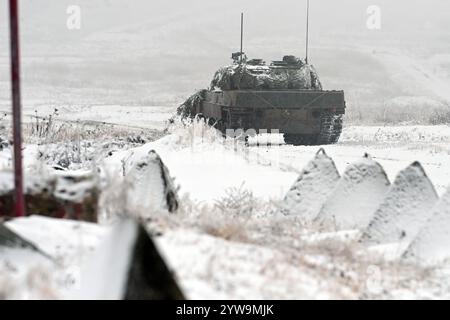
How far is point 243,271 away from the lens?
4.43 meters

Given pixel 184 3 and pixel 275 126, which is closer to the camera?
pixel 275 126

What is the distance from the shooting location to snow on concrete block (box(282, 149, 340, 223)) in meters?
6.99

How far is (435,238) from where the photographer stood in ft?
18.9

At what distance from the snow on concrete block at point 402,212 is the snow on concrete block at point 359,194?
0.57m

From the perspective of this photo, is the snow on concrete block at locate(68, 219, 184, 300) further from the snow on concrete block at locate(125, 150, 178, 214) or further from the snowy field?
the snow on concrete block at locate(125, 150, 178, 214)

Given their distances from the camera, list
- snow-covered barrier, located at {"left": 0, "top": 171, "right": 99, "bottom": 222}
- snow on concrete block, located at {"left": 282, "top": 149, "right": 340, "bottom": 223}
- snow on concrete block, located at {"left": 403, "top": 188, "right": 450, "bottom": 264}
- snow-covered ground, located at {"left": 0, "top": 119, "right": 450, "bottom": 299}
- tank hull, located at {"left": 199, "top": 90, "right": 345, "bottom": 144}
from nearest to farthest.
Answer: snow-covered ground, located at {"left": 0, "top": 119, "right": 450, "bottom": 299} → snow-covered barrier, located at {"left": 0, "top": 171, "right": 99, "bottom": 222} → snow on concrete block, located at {"left": 403, "top": 188, "right": 450, "bottom": 264} → snow on concrete block, located at {"left": 282, "top": 149, "right": 340, "bottom": 223} → tank hull, located at {"left": 199, "top": 90, "right": 345, "bottom": 144}

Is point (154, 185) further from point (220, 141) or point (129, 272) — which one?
point (220, 141)

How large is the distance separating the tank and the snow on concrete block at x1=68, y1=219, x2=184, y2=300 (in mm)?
13118

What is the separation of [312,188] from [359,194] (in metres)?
0.51

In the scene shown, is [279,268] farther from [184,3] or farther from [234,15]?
[184,3]

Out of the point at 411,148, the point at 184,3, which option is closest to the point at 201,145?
the point at 411,148

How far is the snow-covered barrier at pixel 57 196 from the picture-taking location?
16.1 feet

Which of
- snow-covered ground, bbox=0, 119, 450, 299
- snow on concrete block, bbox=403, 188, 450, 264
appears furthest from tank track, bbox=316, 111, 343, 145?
snow on concrete block, bbox=403, 188, 450, 264
